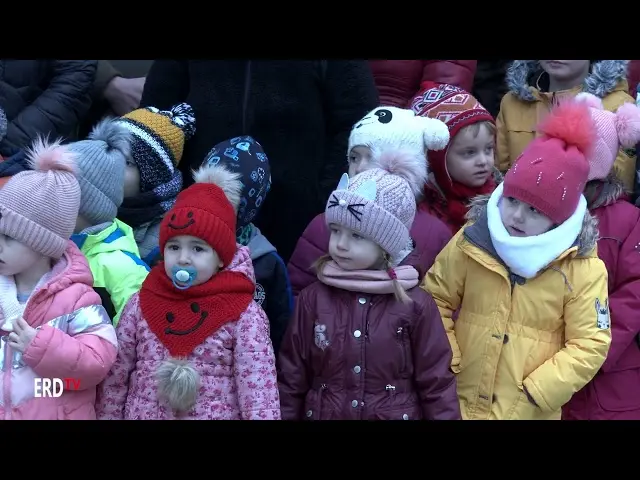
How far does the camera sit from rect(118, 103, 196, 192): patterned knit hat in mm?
4387

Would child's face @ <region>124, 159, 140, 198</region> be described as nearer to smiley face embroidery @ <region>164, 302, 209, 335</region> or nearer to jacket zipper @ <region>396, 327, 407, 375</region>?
smiley face embroidery @ <region>164, 302, 209, 335</region>

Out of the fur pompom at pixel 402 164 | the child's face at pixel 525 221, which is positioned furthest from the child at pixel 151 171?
the child's face at pixel 525 221

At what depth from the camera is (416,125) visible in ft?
14.6

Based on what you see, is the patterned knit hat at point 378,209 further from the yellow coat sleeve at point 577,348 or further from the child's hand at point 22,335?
the child's hand at point 22,335

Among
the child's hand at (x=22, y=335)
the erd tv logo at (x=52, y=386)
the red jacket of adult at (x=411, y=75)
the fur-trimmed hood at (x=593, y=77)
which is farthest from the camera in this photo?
the red jacket of adult at (x=411, y=75)

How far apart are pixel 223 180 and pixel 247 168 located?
0.30 meters

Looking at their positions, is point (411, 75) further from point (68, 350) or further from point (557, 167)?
point (68, 350)

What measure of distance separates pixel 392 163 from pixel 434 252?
47 cm

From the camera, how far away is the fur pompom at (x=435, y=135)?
4.37 meters

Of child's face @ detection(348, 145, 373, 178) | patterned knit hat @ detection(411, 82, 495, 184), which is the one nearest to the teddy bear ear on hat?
patterned knit hat @ detection(411, 82, 495, 184)

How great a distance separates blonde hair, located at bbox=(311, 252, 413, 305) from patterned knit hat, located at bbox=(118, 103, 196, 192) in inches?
36.7

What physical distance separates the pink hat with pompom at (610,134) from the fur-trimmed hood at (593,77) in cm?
36

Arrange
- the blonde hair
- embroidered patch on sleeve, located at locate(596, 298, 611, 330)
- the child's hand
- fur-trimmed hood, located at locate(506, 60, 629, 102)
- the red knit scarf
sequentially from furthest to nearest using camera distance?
fur-trimmed hood, located at locate(506, 60, 629, 102) < embroidered patch on sleeve, located at locate(596, 298, 611, 330) < the blonde hair < the red knit scarf < the child's hand

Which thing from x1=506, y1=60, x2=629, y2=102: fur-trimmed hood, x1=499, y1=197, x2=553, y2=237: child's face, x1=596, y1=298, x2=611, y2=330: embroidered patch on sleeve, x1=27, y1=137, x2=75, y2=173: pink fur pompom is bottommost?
x1=596, y1=298, x2=611, y2=330: embroidered patch on sleeve
